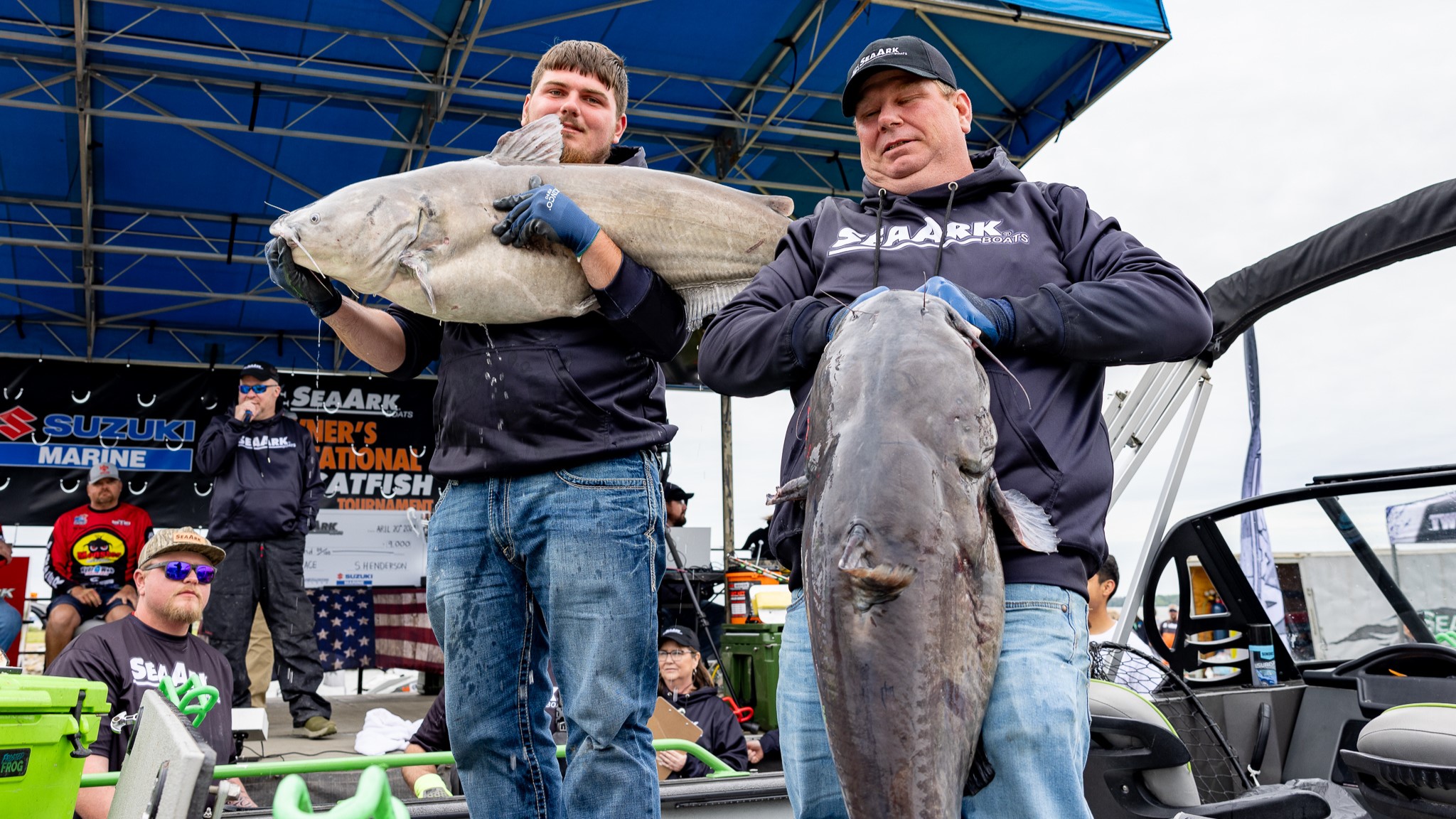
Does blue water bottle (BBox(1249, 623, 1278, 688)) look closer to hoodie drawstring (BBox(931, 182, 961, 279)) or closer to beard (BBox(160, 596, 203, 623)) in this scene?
hoodie drawstring (BBox(931, 182, 961, 279))

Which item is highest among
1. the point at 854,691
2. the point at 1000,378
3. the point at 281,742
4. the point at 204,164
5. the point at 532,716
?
the point at 204,164

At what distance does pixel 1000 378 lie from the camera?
4.50ft

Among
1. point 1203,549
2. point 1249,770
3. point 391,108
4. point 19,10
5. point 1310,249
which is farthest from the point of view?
point 391,108

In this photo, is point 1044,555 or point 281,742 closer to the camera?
point 1044,555

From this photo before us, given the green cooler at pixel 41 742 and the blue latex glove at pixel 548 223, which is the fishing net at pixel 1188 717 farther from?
the green cooler at pixel 41 742

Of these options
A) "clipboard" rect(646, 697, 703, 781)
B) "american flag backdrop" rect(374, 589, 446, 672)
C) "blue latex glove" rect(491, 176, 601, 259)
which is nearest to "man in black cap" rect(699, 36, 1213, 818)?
"blue latex glove" rect(491, 176, 601, 259)

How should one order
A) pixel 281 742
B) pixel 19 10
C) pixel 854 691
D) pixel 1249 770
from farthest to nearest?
pixel 19 10 < pixel 281 742 < pixel 1249 770 < pixel 854 691

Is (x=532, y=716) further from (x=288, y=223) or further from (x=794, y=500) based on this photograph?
(x=288, y=223)

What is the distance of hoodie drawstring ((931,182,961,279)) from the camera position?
4.90 feet

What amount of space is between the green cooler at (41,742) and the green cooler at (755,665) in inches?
179

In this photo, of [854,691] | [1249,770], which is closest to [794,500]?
[854,691]

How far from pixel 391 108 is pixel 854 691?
30.7 ft

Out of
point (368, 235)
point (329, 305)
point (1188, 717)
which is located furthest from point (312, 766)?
point (1188, 717)

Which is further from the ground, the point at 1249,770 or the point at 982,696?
the point at 982,696
